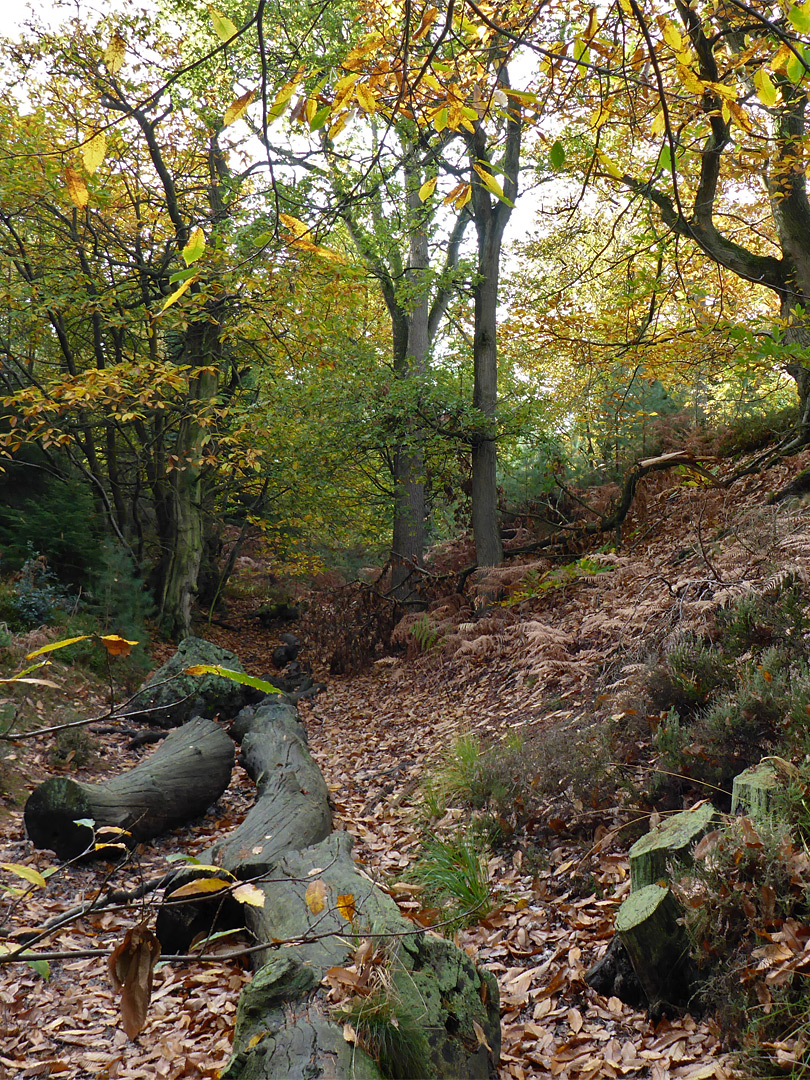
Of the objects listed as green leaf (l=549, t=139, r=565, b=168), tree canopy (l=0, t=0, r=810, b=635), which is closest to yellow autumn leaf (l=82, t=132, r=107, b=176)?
green leaf (l=549, t=139, r=565, b=168)

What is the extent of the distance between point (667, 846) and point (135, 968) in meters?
2.56

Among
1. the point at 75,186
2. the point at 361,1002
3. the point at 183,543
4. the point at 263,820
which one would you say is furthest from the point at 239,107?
the point at 183,543

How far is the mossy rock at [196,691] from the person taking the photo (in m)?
8.26

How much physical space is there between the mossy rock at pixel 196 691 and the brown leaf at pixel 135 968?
22.9ft

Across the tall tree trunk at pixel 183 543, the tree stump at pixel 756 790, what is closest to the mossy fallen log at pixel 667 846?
the tree stump at pixel 756 790

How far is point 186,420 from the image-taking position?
1225 centimetres

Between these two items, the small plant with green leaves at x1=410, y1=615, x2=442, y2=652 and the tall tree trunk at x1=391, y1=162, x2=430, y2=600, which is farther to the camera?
the tall tree trunk at x1=391, y1=162, x2=430, y2=600

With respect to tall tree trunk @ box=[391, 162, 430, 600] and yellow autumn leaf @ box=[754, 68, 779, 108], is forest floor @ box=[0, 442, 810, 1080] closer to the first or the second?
tall tree trunk @ box=[391, 162, 430, 600]

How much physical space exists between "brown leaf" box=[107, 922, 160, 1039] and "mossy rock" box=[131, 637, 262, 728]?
22.9ft

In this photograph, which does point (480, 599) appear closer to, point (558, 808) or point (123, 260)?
point (558, 808)

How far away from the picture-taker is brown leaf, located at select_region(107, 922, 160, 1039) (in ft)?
4.16

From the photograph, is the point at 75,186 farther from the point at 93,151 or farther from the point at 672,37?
the point at 672,37

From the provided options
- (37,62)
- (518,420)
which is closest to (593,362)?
(518,420)

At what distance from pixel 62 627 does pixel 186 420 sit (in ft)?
14.8
